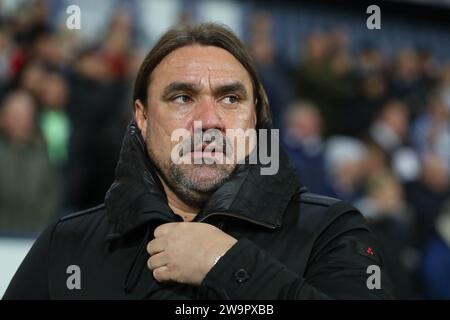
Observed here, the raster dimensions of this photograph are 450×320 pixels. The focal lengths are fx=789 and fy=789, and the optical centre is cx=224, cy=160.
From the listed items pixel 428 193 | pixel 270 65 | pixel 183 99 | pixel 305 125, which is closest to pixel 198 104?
pixel 183 99

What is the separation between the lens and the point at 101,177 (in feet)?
19.2

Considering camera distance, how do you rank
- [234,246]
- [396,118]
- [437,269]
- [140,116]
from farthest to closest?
[396,118] → [437,269] → [140,116] → [234,246]

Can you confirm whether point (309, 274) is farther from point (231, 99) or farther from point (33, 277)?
point (33, 277)

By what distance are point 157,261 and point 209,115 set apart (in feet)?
1.32

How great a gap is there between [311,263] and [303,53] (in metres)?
6.79

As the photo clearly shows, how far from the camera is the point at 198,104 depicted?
2.03 metres

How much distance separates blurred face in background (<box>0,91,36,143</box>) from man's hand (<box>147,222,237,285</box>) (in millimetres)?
3834

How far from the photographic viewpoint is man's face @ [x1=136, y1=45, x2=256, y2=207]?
200 cm

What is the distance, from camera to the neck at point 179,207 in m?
2.12

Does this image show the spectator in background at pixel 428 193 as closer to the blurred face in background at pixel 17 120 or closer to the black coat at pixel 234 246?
the blurred face in background at pixel 17 120

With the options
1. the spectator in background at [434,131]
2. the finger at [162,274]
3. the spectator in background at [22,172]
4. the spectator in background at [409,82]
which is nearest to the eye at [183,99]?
the finger at [162,274]

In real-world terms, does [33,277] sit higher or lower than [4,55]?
lower
